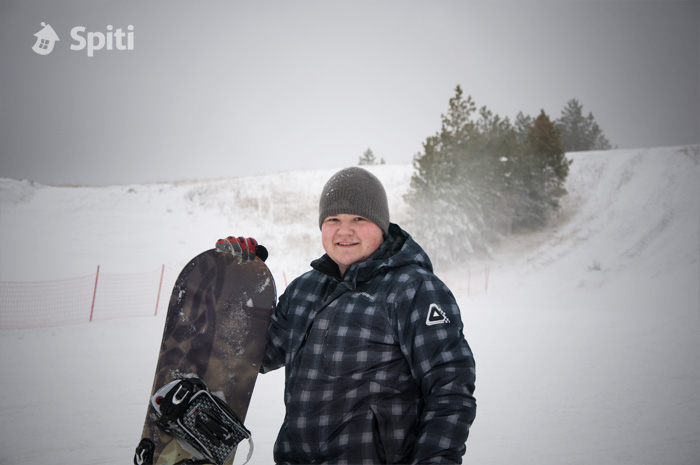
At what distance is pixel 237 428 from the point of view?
1.75 meters

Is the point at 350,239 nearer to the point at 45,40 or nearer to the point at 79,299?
the point at 45,40

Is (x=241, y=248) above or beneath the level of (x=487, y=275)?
above

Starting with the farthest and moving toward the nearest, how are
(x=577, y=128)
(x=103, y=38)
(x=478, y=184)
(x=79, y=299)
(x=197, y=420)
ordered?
(x=577, y=128), (x=478, y=184), (x=79, y=299), (x=103, y=38), (x=197, y=420)

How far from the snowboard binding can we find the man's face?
936 mm

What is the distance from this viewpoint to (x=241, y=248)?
7.89 feet

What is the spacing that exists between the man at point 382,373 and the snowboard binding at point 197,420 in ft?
0.97

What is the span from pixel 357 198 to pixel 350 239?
0.23 metres

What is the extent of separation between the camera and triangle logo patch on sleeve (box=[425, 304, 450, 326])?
1.41 m

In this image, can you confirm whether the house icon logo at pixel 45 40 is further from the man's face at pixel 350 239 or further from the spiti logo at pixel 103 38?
the man's face at pixel 350 239

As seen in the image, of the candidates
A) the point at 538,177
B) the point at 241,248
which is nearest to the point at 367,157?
the point at 538,177

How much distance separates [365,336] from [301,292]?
1.82 feet

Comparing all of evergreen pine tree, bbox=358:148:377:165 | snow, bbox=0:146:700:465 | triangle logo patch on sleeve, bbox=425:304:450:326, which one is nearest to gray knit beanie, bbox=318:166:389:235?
triangle logo patch on sleeve, bbox=425:304:450:326

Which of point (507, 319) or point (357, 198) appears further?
point (507, 319)

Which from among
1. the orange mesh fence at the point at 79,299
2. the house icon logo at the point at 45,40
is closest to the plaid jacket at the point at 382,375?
the orange mesh fence at the point at 79,299
